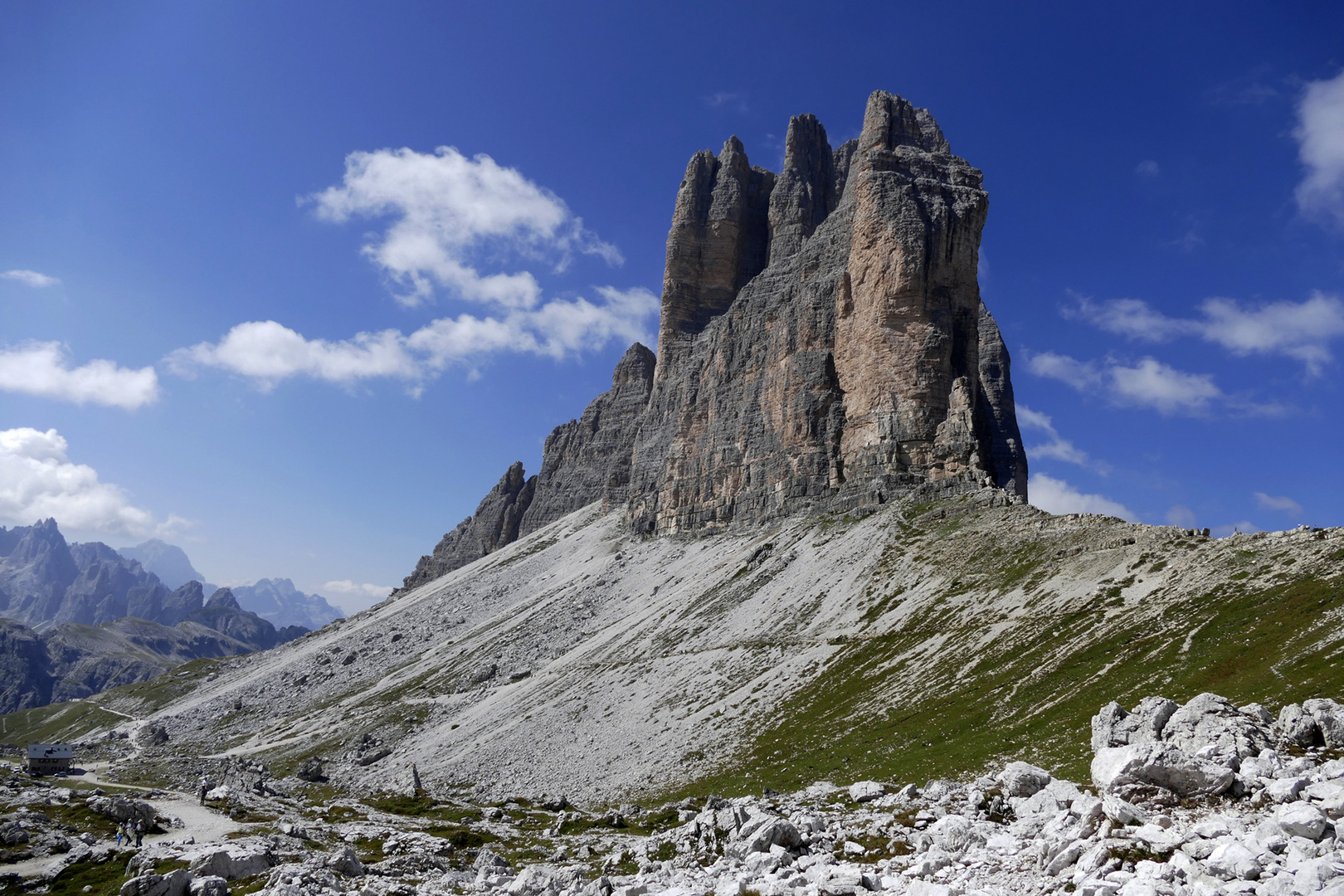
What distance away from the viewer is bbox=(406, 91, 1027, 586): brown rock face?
96.0 meters

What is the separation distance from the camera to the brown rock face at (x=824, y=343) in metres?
96.0

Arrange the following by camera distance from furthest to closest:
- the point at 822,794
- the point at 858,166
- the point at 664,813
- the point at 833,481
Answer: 1. the point at 858,166
2. the point at 833,481
3. the point at 664,813
4. the point at 822,794

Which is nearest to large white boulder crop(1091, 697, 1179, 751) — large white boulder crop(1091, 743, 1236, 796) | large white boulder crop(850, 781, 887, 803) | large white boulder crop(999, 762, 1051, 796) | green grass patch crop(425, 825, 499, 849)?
large white boulder crop(999, 762, 1051, 796)

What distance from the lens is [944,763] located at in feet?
116

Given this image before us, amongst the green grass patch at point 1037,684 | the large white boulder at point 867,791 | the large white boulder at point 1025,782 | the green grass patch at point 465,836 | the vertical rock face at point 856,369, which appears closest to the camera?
the large white boulder at point 1025,782

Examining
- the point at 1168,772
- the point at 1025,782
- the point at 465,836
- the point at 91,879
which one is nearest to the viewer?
the point at 1168,772

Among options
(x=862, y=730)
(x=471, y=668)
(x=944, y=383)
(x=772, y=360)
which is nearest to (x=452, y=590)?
(x=471, y=668)

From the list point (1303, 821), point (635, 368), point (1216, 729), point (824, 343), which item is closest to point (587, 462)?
point (635, 368)

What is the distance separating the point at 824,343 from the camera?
4503 inches

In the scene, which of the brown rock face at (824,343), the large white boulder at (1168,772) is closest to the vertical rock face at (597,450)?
the brown rock face at (824,343)

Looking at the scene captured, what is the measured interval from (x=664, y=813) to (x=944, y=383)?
232ft

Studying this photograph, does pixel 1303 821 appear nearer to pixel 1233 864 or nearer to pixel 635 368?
pixel 1233 864

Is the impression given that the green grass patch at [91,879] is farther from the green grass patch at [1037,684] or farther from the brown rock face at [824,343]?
the brown rock face at [824,343]

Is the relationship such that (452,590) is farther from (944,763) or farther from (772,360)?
(944,763)
